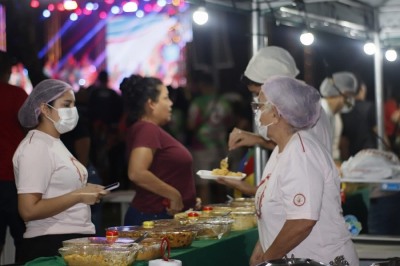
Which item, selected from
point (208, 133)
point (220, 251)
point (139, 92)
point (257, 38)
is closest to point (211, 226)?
point (220, 251)

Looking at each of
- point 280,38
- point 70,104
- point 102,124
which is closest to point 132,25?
point 102,124

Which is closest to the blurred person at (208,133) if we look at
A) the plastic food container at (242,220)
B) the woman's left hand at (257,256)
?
the plastic food container at (242,220)

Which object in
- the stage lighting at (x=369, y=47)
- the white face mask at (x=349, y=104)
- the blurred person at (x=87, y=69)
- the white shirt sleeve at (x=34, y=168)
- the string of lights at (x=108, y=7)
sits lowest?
the white shirt sleeve at (x=34, y=168)

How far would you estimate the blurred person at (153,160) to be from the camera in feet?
15.7

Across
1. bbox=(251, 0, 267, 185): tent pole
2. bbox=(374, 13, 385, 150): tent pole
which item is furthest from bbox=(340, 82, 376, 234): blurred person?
bbox=(251, 0, 267, 185): tent pole

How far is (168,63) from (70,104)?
31.1 ft

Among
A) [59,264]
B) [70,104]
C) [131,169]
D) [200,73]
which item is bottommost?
[59,264]

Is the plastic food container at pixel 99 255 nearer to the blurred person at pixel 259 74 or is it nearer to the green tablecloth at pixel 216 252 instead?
the green tablecloth at pixel 216 252

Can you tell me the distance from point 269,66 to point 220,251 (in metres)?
1.30

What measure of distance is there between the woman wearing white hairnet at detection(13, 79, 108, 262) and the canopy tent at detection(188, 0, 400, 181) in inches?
78.0

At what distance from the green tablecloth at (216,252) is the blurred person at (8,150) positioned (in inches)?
58.8

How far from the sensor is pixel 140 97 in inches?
196

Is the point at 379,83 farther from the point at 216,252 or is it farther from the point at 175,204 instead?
the point at 216,252

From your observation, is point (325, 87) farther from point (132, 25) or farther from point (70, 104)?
point (132, 25)
